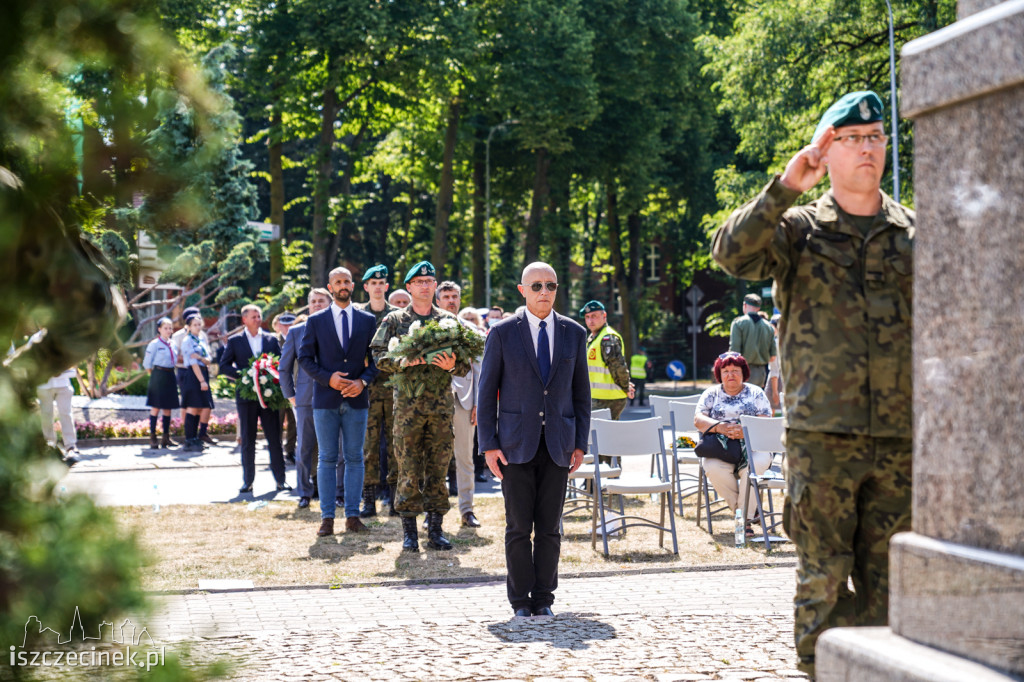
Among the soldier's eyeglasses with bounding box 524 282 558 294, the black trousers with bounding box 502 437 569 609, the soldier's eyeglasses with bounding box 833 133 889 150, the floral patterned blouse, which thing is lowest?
the black trousers with bounding box 502 437 569 609

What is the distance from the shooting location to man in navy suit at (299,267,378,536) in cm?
1069

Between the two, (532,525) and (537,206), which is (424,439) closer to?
(532,525)

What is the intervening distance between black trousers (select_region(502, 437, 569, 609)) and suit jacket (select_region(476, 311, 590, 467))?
11cm

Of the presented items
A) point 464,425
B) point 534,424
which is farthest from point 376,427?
point 534,424

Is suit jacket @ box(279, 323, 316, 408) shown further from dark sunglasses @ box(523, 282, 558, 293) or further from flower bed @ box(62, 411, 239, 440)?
flower bed @ box(62, 411, 239, 440)

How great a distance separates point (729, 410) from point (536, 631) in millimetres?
4532

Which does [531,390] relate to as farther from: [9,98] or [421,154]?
[421,154]

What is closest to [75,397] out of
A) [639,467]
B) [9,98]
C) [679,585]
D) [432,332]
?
[639,467]

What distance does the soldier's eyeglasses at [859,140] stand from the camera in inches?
167

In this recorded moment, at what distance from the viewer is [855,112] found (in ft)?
13.9

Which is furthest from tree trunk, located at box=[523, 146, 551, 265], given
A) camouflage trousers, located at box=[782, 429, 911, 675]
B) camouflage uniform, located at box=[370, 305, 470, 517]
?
camouflage trousers, located at box=[782, 429, 911, 675]

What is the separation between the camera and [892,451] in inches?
164

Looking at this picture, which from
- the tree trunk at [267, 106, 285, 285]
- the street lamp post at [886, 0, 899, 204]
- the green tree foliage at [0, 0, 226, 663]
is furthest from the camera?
the tree trunk at [267, 106, 285, 285]

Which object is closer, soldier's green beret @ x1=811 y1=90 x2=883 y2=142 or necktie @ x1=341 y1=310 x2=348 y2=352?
soldier's green beret @ x1=811 y1=90 x2=883 y2=142
